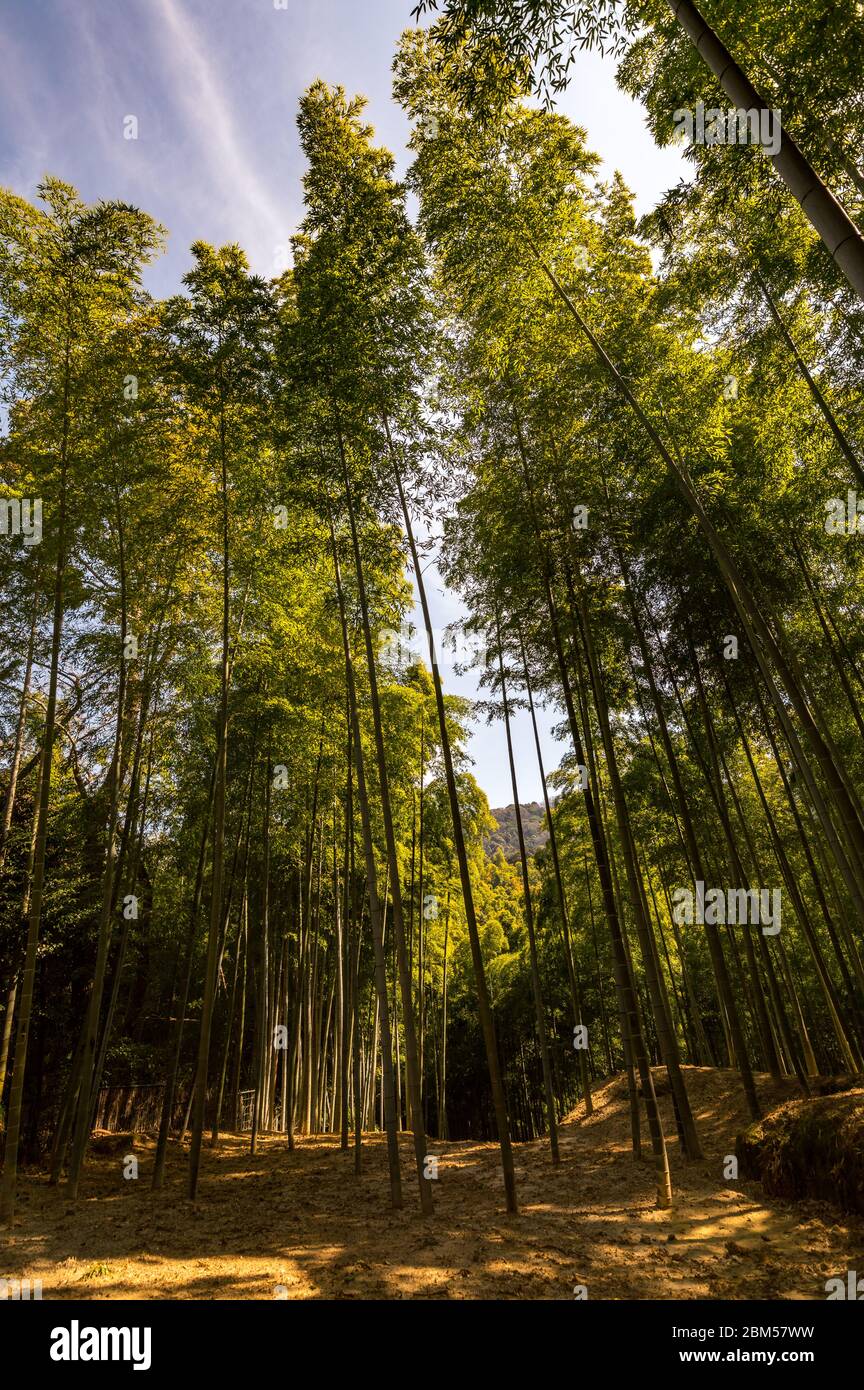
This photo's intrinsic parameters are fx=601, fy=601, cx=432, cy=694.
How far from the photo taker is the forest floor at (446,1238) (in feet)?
11.5

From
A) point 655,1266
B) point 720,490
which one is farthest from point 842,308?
point 655,1266

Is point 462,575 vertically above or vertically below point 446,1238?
above

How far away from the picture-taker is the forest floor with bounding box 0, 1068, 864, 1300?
11.5ft

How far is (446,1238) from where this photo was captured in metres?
4.29

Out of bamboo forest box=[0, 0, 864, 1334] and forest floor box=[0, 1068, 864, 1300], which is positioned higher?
bamboo forest box=[0, 0, 864, 1334]

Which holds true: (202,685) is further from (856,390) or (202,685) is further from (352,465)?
(856,390)

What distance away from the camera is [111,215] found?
574cm

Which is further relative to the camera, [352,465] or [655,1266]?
[352,465]

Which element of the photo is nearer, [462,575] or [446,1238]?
[446,1238]

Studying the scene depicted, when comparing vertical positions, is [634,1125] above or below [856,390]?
below

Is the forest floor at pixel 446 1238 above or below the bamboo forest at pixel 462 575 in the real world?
below
